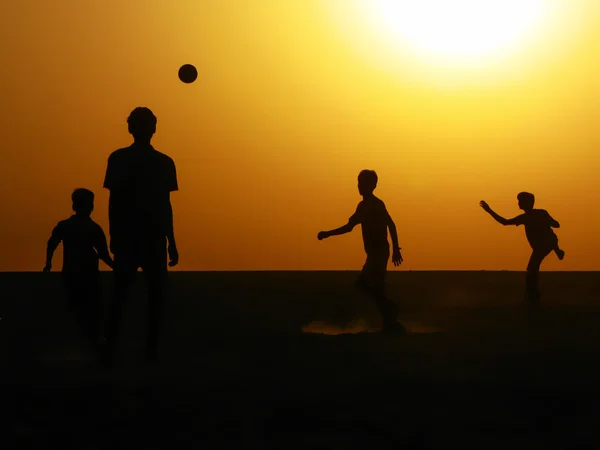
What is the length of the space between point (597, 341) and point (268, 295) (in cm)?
1134

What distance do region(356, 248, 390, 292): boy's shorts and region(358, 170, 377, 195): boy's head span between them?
0.71 m

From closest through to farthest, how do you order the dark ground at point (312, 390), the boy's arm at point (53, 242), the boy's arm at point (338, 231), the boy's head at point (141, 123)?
the dark ground at point (312, 390) → the boy's head at point (141, 123) → the boy's arm at point (53, 242) → the boy's arm at point (338, 231)

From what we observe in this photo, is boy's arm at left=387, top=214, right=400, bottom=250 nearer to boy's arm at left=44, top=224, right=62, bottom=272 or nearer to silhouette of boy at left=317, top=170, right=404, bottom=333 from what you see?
silhouette of boy at left=317, top=170, right=404, bottom=333

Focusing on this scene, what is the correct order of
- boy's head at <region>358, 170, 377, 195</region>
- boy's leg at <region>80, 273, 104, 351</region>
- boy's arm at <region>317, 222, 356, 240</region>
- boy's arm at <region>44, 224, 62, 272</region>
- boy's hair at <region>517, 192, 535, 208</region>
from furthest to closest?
boy's hair at <region>517, 192, 535, 208</region>
boy's head at <region>358, 170, 377, 195</region>
boy's arm at <region>317, 222, 356, 240</region>
boy's arm at <region>44, 224, 62, 272</region>
boy's leg at <region>80, 273, 104, 351</region>

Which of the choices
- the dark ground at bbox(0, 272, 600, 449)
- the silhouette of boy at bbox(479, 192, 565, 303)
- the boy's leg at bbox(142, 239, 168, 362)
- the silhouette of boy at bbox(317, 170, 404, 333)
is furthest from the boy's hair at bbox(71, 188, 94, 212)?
the silhouette of boy at bbox(479, 192, 565, 303)

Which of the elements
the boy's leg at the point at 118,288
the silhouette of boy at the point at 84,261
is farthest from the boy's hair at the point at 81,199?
the boy's leg at the point at 118,288

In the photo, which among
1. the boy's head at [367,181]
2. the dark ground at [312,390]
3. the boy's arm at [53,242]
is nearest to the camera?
the dark ground at [312,390]

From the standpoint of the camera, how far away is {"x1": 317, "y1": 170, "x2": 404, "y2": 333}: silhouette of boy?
1151 centimetres

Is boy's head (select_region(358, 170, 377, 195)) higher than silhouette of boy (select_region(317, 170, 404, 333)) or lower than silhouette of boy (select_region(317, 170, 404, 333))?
higher

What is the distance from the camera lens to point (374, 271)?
1151 centimetres

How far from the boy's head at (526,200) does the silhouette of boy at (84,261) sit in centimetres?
754

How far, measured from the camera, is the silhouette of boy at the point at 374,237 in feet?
37.8

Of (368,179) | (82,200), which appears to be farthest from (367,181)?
(82,200)

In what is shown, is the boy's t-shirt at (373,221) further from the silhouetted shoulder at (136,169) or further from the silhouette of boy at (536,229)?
the silhouette of boy at (536,229)
